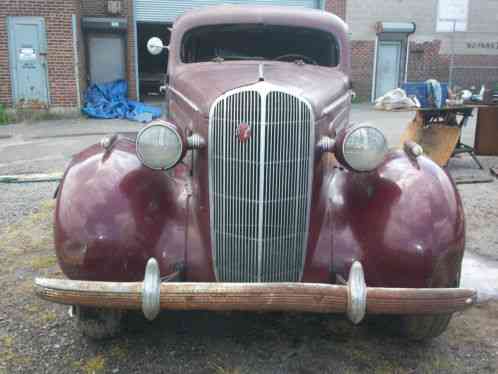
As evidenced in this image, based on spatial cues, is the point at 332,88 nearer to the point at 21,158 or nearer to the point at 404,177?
the point at 404,177

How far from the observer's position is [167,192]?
2861mm

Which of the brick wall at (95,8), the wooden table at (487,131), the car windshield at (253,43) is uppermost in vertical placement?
the brick wall at (95,8)

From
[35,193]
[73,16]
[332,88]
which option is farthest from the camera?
[73,16]

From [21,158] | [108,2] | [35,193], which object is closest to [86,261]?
[35,193]

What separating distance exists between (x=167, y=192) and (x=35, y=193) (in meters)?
→ 3.97

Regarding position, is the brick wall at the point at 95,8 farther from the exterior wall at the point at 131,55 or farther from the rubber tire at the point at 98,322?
the rubber tire at the point at 98,322

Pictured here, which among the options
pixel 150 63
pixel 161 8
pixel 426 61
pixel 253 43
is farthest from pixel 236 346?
pixel 150 63

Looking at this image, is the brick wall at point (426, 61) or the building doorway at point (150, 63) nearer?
the brick wall at point (426, 61)

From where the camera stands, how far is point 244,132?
239 centimetres

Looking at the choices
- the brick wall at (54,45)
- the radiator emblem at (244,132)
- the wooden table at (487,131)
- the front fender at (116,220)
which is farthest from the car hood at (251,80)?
the brick wall at (54,45)

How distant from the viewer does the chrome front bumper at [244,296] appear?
2184 millimetres

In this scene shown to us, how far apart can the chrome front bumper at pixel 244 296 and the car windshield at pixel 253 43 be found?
7.56 ft

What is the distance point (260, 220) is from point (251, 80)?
2.47 feet

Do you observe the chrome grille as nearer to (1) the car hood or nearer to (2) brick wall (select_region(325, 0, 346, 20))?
(1) the car hood
